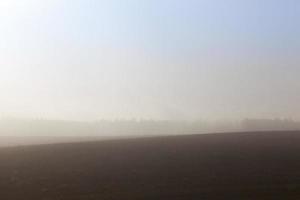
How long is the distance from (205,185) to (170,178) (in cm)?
583

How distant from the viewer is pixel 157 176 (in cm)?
5288

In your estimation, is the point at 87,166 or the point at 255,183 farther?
the point at 87,166

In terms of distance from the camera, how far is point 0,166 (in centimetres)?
6894

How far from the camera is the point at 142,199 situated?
135 ft

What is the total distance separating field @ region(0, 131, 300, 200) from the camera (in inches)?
1710

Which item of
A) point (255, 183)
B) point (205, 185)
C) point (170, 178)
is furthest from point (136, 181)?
point (255, 183)

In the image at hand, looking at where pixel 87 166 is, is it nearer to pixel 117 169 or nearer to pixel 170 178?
pixel 117 169

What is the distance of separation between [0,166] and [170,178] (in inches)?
1141

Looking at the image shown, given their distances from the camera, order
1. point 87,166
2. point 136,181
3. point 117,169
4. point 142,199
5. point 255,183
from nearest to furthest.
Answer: point 142,199 → point 255,183 → point 136,181 → point 117,169 → point 87,166

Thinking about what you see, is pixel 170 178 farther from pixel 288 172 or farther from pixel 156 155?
pixel 156 155

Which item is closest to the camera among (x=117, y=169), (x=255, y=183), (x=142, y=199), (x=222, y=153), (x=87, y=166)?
(x=142, y=199)

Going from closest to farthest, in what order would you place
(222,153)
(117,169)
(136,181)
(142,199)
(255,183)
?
(142,199) < (255,183) < (136,181) < (117,169) < (222,153)

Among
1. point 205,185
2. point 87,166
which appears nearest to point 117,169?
point 87,166

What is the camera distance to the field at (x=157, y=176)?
43438 mm
